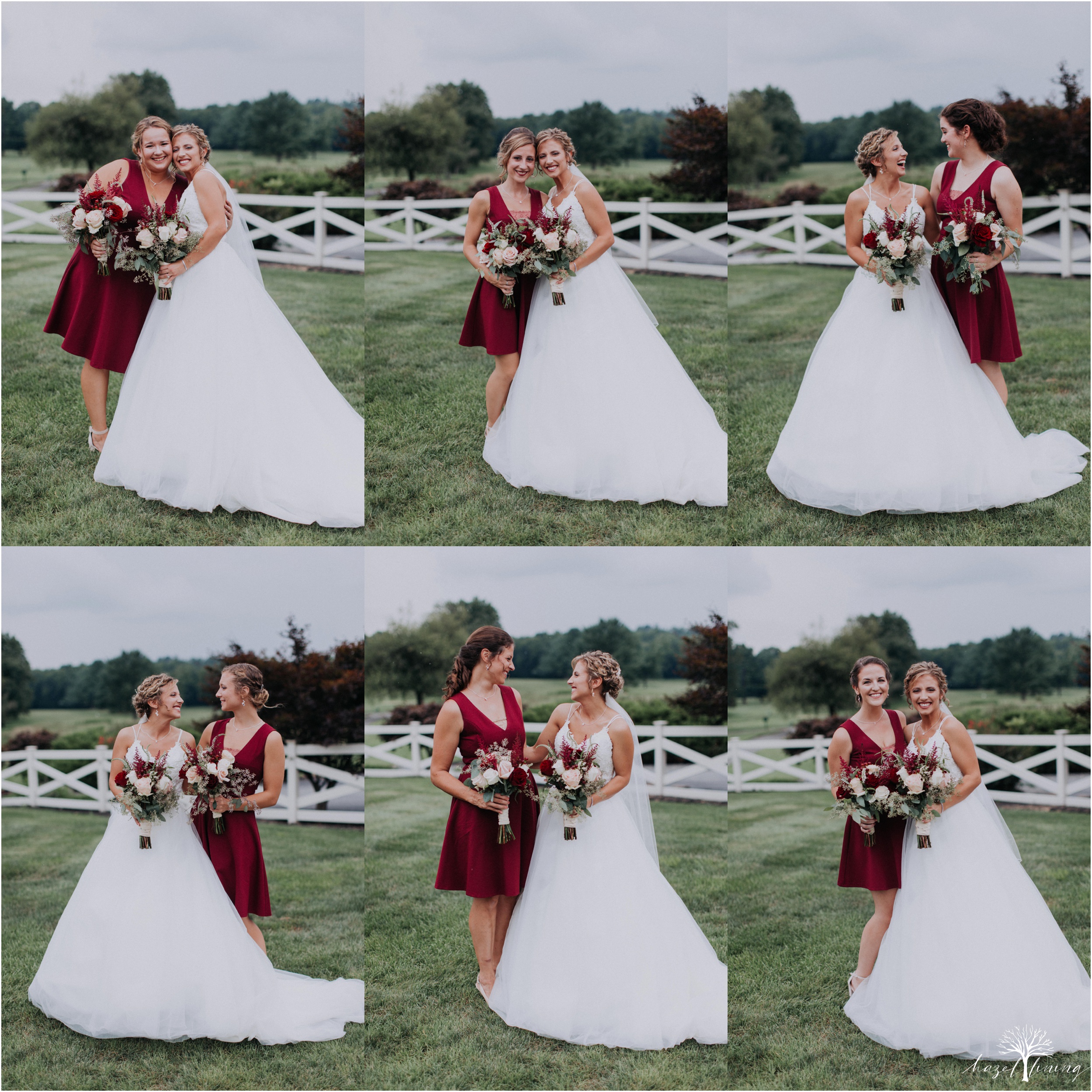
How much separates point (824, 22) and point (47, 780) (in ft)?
53.0

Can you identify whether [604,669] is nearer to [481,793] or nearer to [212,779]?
[481,793]

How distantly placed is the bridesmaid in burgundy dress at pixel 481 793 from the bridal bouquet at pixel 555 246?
2.44 meters

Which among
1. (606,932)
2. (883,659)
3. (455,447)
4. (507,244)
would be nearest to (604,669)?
(606,932)

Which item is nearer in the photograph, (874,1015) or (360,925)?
(874,1015)

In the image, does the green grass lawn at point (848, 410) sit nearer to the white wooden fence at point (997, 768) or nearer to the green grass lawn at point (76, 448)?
the green grass lawn at point (76, 448)

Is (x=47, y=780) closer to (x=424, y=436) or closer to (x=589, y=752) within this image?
(x=424, y=436)

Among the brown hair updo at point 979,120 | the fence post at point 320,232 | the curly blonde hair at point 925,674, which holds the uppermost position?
the fence post at point 320,232

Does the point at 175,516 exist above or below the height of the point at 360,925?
above

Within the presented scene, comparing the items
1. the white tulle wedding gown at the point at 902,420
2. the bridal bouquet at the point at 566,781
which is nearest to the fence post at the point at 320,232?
the white tulle wedding gown at the point at 902,420

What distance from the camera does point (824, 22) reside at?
16.8m

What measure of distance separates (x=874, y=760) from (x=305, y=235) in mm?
10366

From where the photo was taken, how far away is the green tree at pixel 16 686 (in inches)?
534

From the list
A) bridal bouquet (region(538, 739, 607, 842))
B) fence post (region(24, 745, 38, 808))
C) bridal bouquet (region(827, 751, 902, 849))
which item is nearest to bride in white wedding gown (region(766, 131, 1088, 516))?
bridal bouquet (region(827, 751, 902, 849))

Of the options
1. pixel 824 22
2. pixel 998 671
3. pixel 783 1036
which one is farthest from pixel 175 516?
pixel 824 22
